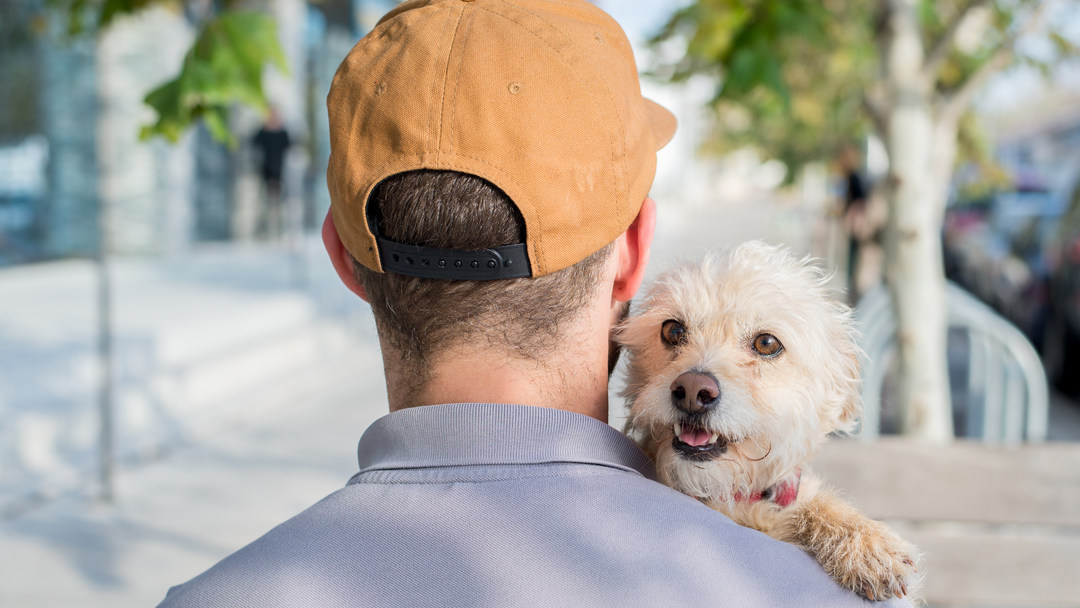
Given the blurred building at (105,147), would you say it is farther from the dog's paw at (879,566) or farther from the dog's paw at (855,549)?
the dog's paw at (879,566)

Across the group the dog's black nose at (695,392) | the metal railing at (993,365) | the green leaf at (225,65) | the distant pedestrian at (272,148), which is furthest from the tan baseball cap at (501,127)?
the distant pedestrian at (272,148)

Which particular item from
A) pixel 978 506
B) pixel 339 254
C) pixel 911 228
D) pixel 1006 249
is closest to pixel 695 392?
pixel 339 254

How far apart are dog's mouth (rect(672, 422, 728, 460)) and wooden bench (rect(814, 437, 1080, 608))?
6.75ft

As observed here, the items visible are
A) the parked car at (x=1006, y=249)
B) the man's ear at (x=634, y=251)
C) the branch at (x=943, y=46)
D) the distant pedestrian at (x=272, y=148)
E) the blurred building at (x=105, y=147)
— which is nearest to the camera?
the man's ear at (x=634, y=251)

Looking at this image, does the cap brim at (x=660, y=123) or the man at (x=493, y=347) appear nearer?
the man at (x=493, y=347)

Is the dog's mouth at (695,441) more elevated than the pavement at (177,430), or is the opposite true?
the dog's mouth at (695,441)

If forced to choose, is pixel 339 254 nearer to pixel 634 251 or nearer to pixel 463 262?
pixel 463 262

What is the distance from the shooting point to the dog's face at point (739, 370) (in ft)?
4.75

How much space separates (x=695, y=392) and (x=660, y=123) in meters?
0.42

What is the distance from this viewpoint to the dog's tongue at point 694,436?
57.0 inches

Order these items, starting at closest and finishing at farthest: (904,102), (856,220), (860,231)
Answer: (904,102) → (860,231) → (856,220)

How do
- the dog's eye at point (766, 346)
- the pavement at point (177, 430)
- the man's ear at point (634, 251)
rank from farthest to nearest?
the pavement at point (177, 430)
the dog's eye at point (766, 346)
the man's ear at point (634, 251)

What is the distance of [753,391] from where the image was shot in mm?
1490

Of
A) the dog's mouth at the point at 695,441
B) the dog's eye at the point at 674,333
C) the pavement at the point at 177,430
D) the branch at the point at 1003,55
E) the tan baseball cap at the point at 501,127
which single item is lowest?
the pavement at the point at 177,430
